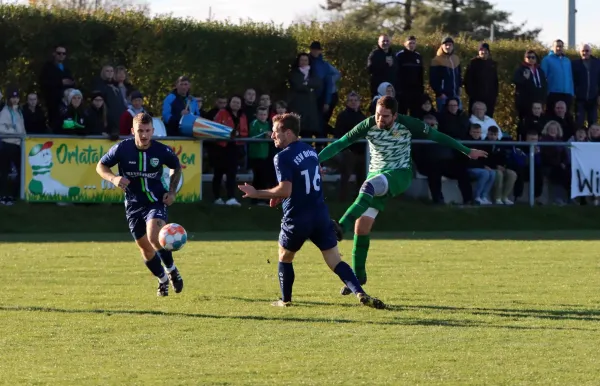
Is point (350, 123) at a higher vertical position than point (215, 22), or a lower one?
lower

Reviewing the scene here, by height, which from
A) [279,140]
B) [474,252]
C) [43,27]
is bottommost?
[474,252]

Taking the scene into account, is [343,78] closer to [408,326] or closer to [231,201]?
[231,201]

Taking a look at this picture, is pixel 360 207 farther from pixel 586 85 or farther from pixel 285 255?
pixel 586 85

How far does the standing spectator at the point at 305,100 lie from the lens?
20328 millimetres

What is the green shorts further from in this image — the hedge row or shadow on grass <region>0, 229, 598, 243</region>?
the hedge row

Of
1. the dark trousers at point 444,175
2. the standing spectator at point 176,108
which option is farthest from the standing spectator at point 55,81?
the dark trousers at point 444,175

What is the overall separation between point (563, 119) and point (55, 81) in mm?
9208

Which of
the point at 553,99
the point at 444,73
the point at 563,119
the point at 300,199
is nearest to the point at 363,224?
the point at 300,199

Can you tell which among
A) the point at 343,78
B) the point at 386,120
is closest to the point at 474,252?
the point at 386,120

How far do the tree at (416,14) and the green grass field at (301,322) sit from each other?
36.0 meters

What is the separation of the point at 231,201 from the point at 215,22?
4860mm

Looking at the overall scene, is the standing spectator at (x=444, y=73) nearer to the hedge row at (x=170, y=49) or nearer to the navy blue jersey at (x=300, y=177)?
the hedge row at (x=170, y=49)

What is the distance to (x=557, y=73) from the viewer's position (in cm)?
2208

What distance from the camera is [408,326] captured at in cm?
883
